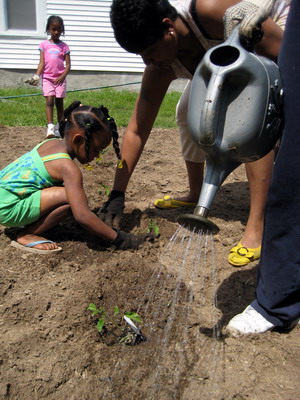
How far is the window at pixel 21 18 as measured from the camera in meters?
9.45

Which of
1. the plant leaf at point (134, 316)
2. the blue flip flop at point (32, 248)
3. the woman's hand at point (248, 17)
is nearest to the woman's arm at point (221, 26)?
the woman's hand at point (248, 17)

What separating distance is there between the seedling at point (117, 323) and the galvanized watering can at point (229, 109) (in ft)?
2.46

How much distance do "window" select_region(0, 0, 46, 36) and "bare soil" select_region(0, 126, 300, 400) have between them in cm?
734

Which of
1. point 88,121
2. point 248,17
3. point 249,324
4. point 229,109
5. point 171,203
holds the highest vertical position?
point 248,17

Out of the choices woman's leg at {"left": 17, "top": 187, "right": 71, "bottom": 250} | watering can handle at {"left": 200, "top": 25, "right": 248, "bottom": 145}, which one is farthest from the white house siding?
→ watering can handle at {"left": 200, "top": 25, "right": 248, "bottom": 145}

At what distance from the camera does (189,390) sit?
1907 mm

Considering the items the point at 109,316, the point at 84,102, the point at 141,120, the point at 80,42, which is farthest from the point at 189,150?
the point at 80,42

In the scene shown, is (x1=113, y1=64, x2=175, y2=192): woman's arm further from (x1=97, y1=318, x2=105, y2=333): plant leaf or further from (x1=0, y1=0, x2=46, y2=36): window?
(x1=0, y1=0, x2=46, y2=36): window

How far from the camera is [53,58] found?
6.79 meters

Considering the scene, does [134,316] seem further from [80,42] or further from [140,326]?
[80,42]

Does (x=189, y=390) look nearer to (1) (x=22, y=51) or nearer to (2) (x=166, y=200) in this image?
(2) (x=166, y=200)

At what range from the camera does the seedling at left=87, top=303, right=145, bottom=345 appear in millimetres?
2197

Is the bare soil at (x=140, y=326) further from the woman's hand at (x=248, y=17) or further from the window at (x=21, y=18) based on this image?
the window at (x=21, y=18)

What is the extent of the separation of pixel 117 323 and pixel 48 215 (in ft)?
3.02
